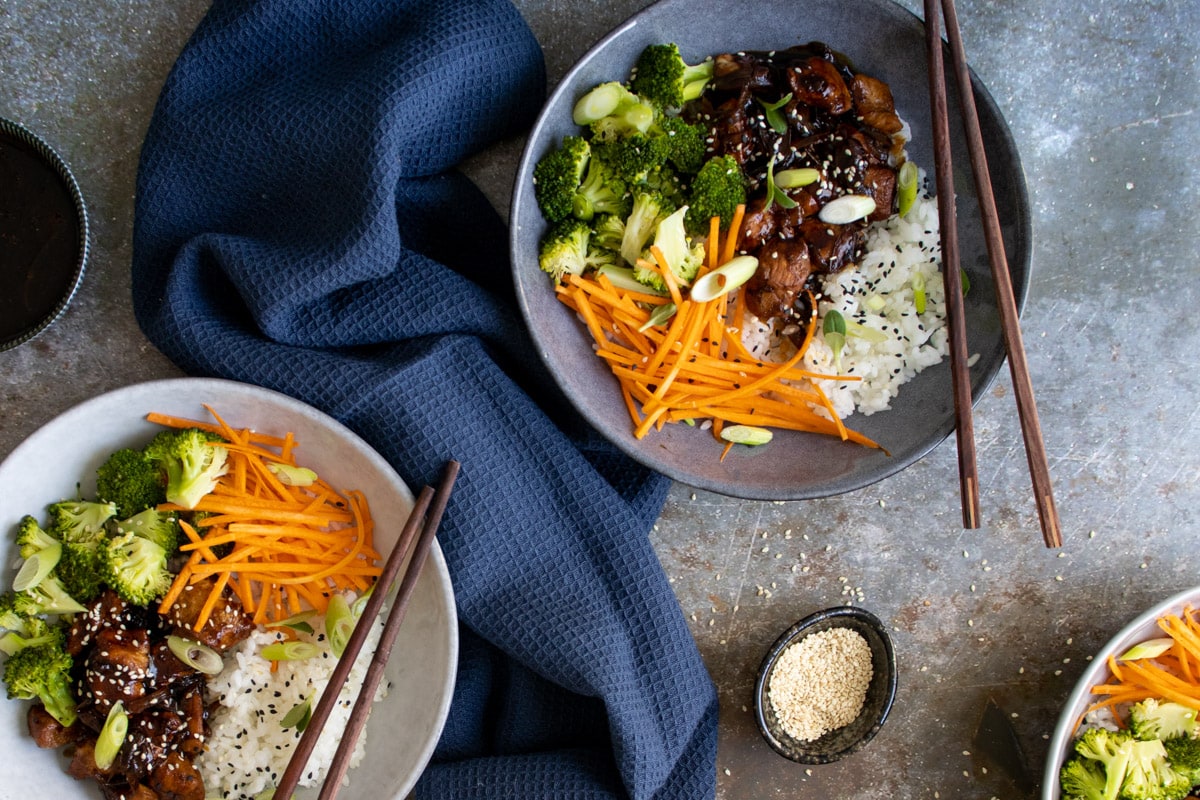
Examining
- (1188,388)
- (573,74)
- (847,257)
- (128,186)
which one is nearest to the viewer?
(573,74)

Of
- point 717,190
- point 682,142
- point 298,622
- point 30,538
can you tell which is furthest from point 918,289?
point 30,538

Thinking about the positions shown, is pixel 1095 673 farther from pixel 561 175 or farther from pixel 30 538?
pixel 30 538

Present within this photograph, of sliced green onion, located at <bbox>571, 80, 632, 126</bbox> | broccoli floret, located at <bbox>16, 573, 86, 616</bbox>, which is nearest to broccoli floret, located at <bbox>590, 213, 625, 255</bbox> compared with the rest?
sliced green onion, located at <bbox>571, 80, 632, 126</bbox>

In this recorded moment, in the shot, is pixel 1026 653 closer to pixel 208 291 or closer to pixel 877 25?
pixel 877 25

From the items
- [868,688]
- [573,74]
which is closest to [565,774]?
[868,688]

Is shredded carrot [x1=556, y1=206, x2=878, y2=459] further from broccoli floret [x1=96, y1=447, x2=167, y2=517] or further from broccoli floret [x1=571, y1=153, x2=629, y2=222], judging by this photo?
broccoli floret [x1=96, y1=447, x2=167, y2=517]

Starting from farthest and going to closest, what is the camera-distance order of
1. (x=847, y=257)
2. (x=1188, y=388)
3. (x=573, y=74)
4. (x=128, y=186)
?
(x=1188, y=388) < (x=128, y=186) < (x=847, y=257) < (x=573, y=74)
